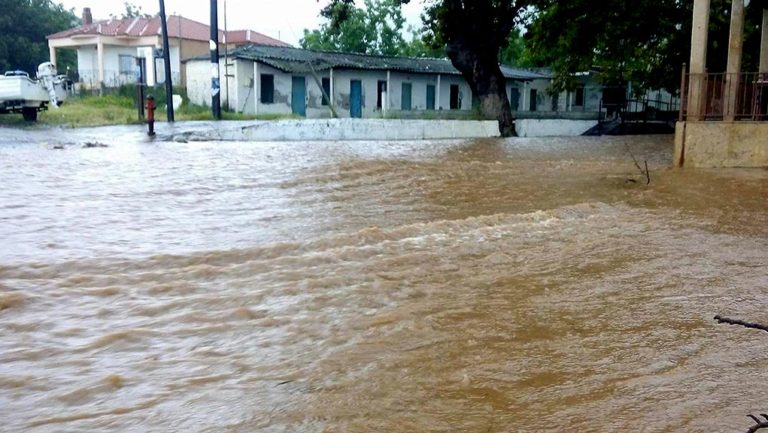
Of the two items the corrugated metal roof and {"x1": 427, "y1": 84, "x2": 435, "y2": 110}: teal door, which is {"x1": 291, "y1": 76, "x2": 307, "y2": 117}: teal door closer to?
the corrugated metal roof

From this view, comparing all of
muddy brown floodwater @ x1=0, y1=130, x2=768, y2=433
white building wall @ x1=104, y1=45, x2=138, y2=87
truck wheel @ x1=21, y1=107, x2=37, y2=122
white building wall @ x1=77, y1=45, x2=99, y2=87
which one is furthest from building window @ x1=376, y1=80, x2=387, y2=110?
muddy brown floodwater @ x1=0, y1=130, x2=768, y2=433

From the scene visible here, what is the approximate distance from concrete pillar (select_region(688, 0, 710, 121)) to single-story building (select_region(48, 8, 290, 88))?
26940 mm

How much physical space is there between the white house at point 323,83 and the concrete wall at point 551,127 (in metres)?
5.92

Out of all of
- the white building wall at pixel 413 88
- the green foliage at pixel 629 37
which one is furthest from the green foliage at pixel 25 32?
the green foliage at pixel 629 37

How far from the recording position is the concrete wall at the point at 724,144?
11.9m

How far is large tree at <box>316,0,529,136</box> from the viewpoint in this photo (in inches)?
886

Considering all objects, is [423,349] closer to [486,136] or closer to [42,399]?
[42,399]

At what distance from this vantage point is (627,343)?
156 inches

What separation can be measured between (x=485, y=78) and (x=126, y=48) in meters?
22.2

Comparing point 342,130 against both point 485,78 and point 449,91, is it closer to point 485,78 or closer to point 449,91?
point 485,78

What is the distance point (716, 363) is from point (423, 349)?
58.3 inches

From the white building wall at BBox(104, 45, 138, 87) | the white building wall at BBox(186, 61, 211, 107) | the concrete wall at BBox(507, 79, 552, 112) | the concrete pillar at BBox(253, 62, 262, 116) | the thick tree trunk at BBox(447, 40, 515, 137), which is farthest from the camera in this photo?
the concrete wall at BBox(507, 79, 552, 112)

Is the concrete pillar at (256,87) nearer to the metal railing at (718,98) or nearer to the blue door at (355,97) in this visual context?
the blue door at (355,97)

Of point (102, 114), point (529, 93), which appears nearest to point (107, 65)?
point (102, 114)
